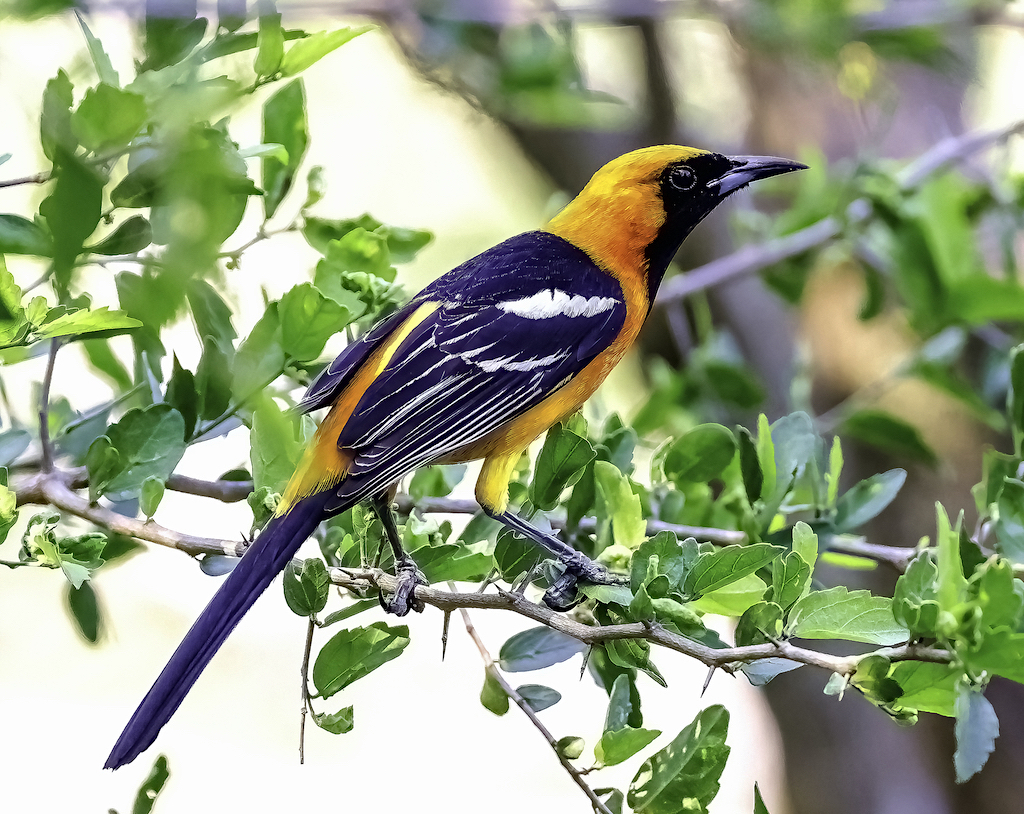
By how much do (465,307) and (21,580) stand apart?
578 centimetres

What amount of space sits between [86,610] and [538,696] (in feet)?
2.83

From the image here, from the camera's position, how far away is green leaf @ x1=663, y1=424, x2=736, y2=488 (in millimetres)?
2008

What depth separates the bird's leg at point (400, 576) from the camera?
59.9 inches

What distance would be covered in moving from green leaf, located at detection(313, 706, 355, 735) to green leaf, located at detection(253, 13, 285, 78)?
103 cm

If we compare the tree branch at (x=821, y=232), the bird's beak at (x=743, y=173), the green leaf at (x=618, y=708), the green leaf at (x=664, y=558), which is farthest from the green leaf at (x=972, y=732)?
the tree branch at (x=821, y=232)

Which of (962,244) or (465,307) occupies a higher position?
(465,307)

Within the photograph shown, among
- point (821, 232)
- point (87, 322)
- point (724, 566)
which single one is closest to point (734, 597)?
point (724, 566)

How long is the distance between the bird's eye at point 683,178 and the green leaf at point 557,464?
3.52 feet

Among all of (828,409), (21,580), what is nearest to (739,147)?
(828,409)

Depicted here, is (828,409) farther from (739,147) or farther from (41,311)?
(41,311)

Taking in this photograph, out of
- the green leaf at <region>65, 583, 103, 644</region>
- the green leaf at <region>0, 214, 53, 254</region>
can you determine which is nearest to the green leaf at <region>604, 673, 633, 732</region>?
the green leaf at <region>65, 583, 103, 644</region>

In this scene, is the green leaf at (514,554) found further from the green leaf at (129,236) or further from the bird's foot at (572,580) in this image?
the green leaf at (129,236)

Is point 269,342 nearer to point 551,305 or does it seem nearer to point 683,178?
point 551,305

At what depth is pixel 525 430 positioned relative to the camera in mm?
1988
